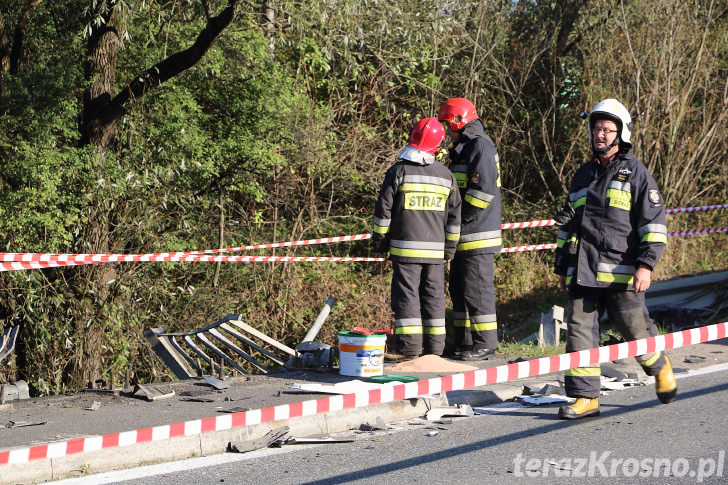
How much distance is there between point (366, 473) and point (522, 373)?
3.56 ft

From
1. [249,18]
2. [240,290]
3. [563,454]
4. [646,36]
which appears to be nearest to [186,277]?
[240,290]

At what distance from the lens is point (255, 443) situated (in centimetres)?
524

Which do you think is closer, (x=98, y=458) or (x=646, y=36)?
(x=98, y=458)

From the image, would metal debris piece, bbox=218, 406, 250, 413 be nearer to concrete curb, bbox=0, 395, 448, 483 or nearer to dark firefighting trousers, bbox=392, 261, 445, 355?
concrete curb, bbox=0, 395, 448, 483

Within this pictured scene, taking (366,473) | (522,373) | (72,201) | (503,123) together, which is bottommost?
(366,473)

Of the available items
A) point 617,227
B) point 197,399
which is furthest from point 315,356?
point 617,227

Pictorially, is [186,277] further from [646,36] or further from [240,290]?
[646,36]

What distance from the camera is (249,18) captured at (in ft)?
33.5

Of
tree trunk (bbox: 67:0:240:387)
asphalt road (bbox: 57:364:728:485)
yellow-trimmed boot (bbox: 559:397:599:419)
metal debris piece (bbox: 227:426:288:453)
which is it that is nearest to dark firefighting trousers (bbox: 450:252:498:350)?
asphalt road (bbox: 57:364:728:485)

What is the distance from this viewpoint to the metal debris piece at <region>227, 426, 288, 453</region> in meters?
5.20

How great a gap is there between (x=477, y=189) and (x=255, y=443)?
3367mm

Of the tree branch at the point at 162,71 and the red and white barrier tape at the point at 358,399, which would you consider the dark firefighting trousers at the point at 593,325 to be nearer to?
the red and white barrier tape at the point at 358,399

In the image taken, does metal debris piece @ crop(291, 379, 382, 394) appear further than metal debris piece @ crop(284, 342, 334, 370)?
No

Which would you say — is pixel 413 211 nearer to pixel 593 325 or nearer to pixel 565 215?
pixel 565 215
